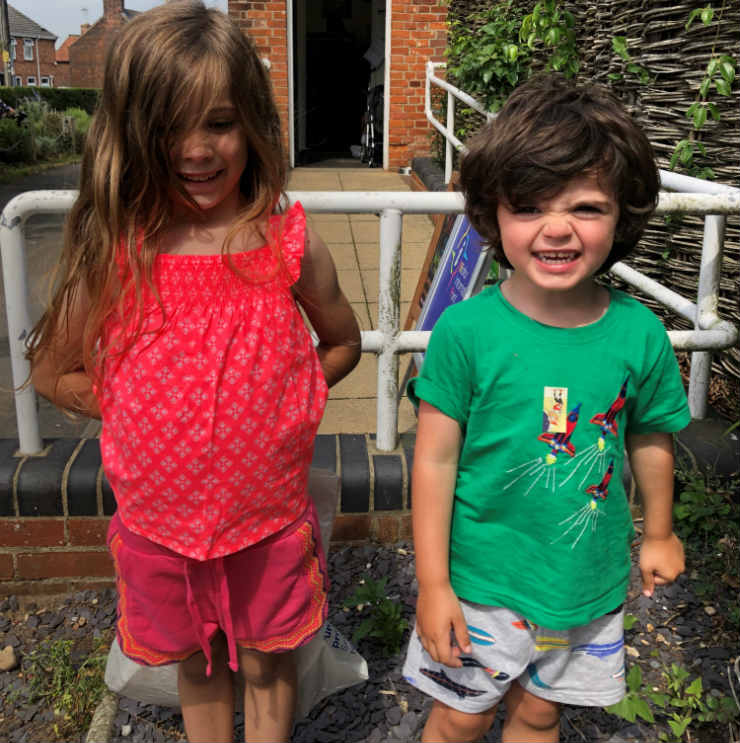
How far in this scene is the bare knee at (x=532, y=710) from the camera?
5.12ft

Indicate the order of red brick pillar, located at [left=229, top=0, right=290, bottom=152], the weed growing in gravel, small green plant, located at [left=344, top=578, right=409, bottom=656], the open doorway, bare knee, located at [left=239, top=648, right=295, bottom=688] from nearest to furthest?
bare knee, located at [left=239, top=648, right=295, bottom=688] → the weed growing in gravel → small green plant, located at [left=344, top=578, right=409, bottom=656] → red brick pillar, located at [left=229, top=0, right=290, bottom=152] → the open doorway

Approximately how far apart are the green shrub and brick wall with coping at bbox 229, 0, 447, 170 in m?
6.57

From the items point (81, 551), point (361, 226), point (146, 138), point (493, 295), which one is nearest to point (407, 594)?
point (81, 551)

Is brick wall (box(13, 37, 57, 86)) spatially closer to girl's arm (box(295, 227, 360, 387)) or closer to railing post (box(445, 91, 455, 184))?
railing post (box(445, 91, 455, 184))

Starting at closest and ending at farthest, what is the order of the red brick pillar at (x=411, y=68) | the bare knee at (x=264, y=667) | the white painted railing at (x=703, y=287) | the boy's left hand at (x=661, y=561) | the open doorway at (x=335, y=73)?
the boy's left hand at (x=661, y=561), the bare knee at (x=264, y=667), the white painted railing at (x=703, y=287), the red brick pillar at (x=411, y=68), the open doorway at (x=335, y=73)

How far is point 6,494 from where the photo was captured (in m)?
2.35

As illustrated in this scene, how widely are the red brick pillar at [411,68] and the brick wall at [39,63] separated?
247 feet

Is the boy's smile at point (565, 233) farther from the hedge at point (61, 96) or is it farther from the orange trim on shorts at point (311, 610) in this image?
the hedge at point (61, 96)

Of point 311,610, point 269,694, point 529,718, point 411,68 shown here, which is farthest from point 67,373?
point 411,68

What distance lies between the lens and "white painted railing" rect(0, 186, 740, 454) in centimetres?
226

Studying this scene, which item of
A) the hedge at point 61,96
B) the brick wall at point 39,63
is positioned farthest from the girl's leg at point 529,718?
the brick wall at point 39,63

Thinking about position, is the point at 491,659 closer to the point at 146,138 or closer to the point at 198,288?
the point at 198,288

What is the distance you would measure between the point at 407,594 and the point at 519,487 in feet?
3.72

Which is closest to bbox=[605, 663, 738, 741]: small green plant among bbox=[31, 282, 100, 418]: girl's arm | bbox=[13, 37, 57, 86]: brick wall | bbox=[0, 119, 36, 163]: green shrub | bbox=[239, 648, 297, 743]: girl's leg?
bbox=[239, 648, 297, 743]: girl's leg
